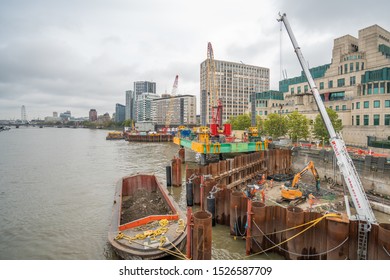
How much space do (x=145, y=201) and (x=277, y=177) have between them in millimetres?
15881

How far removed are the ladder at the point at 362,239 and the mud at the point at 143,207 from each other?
401 inches

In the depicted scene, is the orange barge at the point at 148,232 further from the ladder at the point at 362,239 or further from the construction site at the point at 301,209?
the ladder at the point at 362,239

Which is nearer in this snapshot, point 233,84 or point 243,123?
point 243,123

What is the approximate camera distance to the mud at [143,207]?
1484 cm

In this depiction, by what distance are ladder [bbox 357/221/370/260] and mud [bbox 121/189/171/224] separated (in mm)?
10174

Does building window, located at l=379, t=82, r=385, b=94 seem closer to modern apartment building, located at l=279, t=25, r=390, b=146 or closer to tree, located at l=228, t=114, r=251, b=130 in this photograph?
modern apartment building, located at l=279, t=25, r=390, b=146

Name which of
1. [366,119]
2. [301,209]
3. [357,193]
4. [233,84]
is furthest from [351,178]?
[233,84]

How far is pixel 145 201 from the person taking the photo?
57.5 feet

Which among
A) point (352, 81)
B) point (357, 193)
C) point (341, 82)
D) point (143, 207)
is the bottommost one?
point (143, 207)

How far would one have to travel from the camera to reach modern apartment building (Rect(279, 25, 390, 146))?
3969cm

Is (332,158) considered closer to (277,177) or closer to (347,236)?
(277,177)

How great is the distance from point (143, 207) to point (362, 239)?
12372 millimetres

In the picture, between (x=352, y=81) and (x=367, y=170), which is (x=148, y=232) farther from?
(x=352, y=81)

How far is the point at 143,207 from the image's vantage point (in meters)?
16.0
